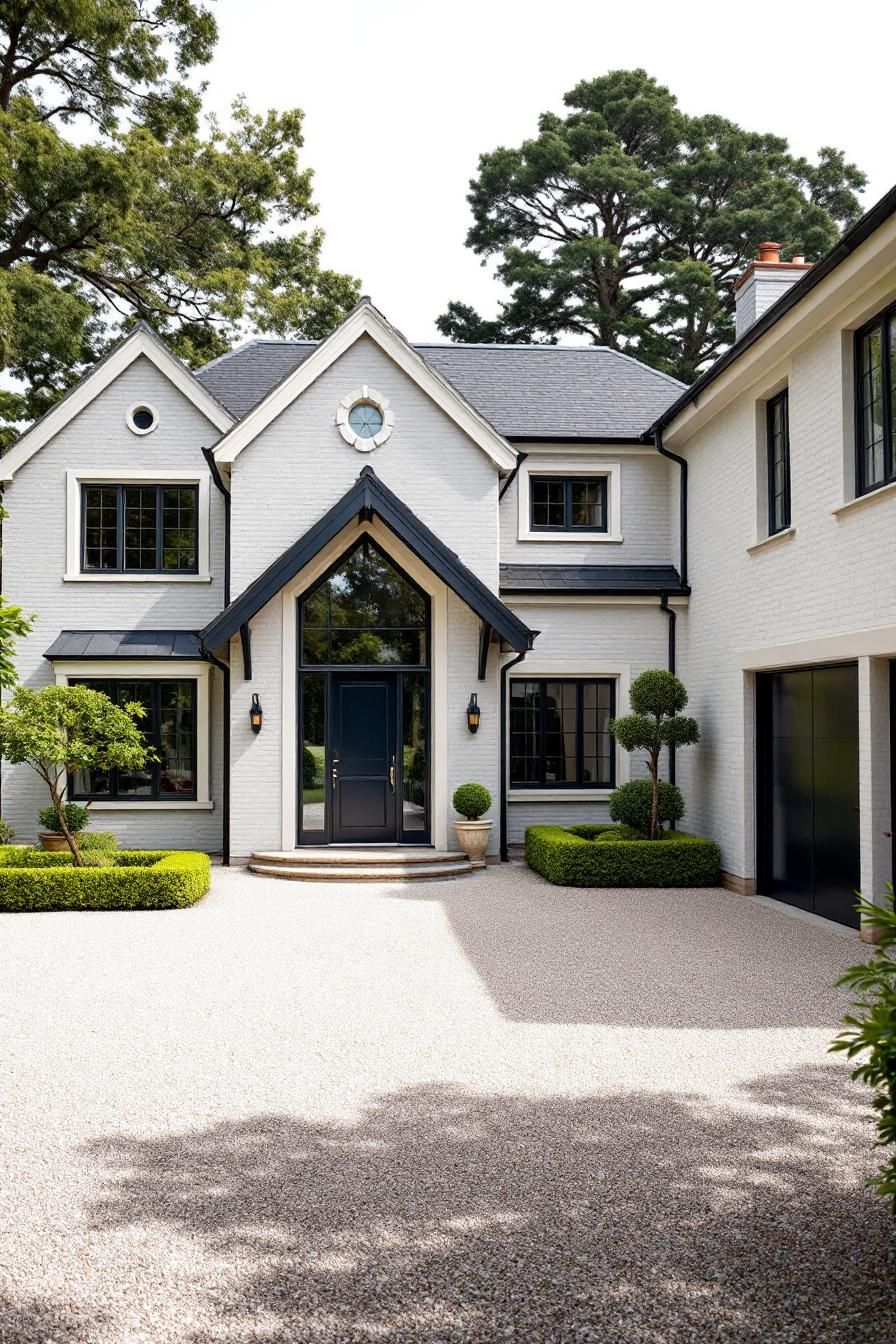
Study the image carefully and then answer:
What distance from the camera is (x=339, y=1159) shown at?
190 inches

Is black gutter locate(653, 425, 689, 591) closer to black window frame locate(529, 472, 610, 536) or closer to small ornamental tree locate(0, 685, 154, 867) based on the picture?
black window frame locate(529, 472, 610, 536)

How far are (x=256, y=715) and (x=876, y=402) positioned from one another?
29.2ft

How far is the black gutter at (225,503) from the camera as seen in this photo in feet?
48.5

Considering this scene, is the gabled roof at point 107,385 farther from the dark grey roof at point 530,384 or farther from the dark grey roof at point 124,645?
the dark grey roof at point 124,645

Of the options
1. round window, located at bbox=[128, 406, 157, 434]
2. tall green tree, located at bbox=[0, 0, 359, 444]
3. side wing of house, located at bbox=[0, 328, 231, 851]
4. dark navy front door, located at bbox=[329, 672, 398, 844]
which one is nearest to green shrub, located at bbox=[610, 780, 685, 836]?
dark navy front door, located at bbox=[329, 672, 398, 844]

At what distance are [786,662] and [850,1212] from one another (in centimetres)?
789

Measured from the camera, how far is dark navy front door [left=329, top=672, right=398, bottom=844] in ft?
48.6

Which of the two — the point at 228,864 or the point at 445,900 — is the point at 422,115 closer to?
the point at 445,900

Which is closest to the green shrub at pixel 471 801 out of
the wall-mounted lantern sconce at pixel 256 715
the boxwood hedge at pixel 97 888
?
the wall-mounted lantern sconce at pixel 256 715

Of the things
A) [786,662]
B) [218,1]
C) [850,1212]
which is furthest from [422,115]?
[218,1]

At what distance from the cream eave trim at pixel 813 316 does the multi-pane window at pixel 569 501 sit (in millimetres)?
3151

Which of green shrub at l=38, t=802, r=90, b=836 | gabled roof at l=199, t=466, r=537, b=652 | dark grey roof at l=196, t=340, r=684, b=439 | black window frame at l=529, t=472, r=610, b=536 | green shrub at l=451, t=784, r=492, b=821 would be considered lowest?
green shrub at l=38, t=802, r=90, b=836

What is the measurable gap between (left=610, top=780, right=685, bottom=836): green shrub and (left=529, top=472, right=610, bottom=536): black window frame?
4.90 meters

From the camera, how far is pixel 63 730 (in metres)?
12.4
